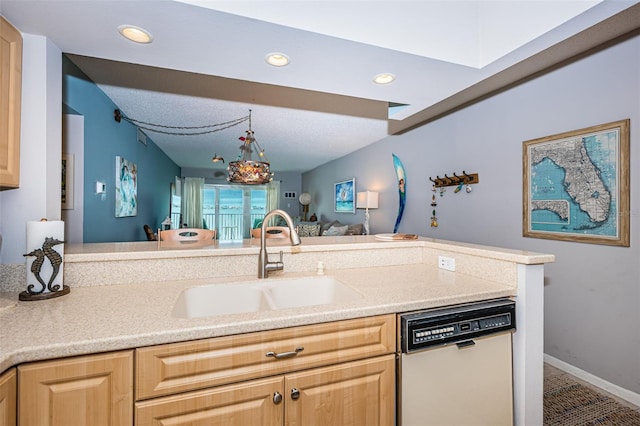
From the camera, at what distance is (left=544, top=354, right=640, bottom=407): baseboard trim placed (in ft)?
6.27

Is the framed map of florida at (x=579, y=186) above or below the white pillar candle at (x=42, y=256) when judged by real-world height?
above

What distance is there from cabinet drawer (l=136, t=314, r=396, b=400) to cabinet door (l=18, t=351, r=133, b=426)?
4 cm

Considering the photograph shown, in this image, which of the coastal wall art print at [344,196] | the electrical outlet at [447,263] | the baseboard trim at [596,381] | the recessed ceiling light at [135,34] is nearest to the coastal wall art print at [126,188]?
the recessed ceiling light at [135,34]

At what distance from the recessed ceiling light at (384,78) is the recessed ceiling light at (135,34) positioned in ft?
3.79

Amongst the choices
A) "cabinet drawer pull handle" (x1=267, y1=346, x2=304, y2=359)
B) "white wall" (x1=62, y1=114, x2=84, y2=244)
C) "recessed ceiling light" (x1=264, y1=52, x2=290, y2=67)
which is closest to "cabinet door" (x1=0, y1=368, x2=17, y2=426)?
"cabinet drawer pull handle" (x1=267, y1=346, x2=304, y2=359)

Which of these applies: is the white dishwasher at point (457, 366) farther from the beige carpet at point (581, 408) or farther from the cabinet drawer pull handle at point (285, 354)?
the beige carpet at point (581, 408)

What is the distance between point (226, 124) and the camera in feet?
13.6

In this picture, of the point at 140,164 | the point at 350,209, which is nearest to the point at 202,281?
the point at 140,164

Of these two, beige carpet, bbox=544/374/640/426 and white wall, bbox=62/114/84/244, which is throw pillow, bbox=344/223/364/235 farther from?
white wall, bbox=62/114/84/244

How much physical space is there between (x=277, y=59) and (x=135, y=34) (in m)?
0.63

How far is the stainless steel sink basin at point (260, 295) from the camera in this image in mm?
1368

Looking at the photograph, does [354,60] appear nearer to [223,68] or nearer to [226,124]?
[223,68]

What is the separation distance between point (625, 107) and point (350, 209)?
4260 millimetres

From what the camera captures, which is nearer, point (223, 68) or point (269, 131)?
point (223, 68)
